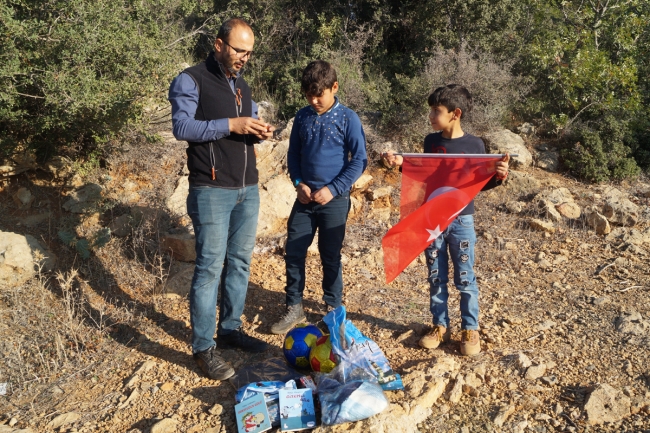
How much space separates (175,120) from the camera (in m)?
3.06

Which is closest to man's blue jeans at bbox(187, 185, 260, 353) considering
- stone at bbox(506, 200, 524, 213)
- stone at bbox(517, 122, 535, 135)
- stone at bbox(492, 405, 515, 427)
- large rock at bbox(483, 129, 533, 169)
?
stone at bbox(492, 405, 515, 427)

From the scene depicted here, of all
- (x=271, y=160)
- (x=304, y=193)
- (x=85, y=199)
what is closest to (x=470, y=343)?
(x=304, y=193)

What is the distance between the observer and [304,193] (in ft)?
12.1

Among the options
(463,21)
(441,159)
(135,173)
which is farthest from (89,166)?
(463,21)

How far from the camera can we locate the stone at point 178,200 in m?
5.75

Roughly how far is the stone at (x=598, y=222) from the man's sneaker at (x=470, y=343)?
3.08m

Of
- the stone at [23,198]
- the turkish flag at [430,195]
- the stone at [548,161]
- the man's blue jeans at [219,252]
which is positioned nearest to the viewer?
the man's blue jeans at [219,252]

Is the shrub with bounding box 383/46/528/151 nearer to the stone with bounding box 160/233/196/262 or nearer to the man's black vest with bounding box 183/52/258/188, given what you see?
the stone with bounding box 160/233/196/262

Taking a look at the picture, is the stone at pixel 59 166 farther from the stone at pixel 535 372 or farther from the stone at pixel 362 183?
the stone at pixel 535 372

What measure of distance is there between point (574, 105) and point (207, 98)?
7.24 meters

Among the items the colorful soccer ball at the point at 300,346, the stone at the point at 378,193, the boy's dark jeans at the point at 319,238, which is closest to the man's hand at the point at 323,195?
the boy's dark jeans at the point at 319,238

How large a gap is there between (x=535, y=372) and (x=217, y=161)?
236 cm

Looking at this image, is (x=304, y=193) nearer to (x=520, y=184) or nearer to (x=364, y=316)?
(x=364, y=316)

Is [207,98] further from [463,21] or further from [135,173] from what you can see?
[463,21]
